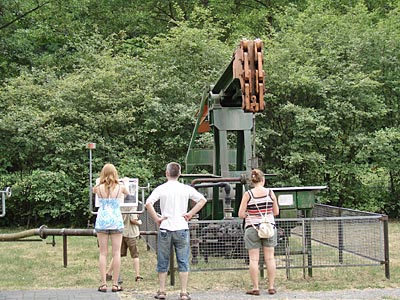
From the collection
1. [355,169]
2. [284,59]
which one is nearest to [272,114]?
[284,59]

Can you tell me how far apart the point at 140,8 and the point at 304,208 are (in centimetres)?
2457

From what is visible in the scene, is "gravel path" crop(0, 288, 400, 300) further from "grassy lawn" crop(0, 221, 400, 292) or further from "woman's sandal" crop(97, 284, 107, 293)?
"grassy lawn" crop(0, 221, 400, 292)

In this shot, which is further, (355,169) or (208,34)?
(208,34)

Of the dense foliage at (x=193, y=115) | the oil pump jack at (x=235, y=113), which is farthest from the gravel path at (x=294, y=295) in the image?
the dense foliage at (x=193, y=115)

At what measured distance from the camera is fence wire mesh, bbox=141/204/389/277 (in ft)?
30.5

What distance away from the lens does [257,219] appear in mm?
8438

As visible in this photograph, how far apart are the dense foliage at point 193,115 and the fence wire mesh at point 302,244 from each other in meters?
8.91

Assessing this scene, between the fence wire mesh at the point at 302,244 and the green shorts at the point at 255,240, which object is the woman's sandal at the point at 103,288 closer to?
the fence wire mesh at the point at 302,244

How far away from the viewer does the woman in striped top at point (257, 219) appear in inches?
332

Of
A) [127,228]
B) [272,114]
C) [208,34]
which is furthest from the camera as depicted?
[208,34]

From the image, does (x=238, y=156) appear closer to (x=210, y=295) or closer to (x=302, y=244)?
(x=302, y=244)

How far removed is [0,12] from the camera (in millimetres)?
28234

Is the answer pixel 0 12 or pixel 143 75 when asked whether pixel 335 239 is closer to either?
pixel 143 75

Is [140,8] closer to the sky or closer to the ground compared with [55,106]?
closer to the sky
